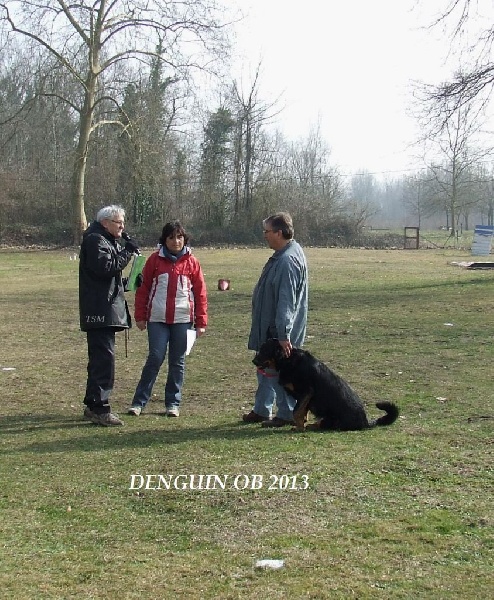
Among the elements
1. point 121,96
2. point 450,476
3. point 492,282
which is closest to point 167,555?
point 450,476

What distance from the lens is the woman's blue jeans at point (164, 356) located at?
7.58 metres

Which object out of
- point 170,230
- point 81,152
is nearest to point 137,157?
point 81,152

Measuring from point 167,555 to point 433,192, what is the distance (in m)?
72.9

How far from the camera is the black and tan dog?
677 cm

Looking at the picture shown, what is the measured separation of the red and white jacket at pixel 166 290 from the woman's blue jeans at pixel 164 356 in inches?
4.0

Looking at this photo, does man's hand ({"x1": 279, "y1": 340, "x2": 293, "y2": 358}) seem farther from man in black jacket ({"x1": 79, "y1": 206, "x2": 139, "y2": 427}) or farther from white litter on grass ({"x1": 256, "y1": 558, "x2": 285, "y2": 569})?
white litter on grass ({"x1": 256, "y1": 558, "x2": 285, "y2": 569})

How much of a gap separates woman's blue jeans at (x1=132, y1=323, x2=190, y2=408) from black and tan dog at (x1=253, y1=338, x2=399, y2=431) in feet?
3.58

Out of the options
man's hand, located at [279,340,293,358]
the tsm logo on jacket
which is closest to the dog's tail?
man's hand, located at [279,340,293,358]

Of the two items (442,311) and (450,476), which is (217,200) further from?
(450,476)

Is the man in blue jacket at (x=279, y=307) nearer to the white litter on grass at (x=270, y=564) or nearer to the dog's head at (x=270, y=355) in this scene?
the dog's head at (x=270, y=355)

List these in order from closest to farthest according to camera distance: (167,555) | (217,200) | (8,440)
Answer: (167,555), (8,440), (217,200)

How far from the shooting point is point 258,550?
4.16 metres

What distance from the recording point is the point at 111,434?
6.86 metres

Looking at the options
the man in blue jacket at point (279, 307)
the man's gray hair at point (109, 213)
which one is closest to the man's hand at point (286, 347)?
the man in blue jacket at point (279, 307)
